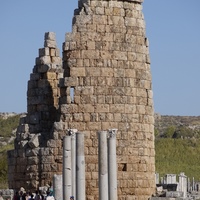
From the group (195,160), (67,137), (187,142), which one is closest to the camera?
(67,137)

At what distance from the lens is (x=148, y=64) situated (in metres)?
35.2

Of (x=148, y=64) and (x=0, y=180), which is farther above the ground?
(x=148, y=64)

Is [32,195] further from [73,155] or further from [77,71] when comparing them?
[77,71]

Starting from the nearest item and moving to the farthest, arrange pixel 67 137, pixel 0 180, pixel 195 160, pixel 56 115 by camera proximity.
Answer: pixel 67 137 → pixel 56 115 → pixel 0 180 → pixel 195 160

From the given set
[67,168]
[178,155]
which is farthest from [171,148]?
[67,168]

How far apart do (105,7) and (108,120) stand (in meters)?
4.00

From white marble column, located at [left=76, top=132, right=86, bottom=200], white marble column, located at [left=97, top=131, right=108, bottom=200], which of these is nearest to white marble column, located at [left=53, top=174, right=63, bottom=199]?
white marble column, located at [left=76, top=132, right=86, bottom=200]

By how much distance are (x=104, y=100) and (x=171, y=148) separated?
1625 inches

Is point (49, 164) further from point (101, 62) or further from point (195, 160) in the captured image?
point (195, 160)

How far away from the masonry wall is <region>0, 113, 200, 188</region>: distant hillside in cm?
1547

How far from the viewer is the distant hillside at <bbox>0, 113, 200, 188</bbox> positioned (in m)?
63.7

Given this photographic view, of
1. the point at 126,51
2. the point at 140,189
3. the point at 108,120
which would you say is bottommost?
the point at 140,189

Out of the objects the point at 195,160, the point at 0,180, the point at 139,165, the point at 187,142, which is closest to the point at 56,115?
the point at 139,165

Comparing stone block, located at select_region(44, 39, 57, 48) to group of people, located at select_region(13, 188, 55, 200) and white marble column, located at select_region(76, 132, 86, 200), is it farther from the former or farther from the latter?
white marble column, located at select_region(76, 132, 86, 200)
